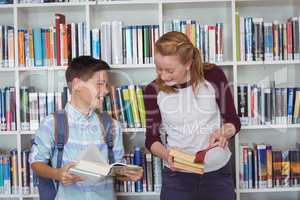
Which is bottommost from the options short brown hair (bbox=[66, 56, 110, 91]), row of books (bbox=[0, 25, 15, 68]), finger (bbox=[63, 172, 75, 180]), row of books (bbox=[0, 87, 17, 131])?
finger (bbox=[63, 172, 75, 180])

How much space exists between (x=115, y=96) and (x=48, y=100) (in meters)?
0.40

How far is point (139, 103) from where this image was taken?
2.54m

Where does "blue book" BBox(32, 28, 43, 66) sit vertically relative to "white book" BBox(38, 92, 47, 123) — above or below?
above

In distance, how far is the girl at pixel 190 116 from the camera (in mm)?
1920

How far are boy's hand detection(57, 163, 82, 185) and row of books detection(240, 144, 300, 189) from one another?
3.71 feet

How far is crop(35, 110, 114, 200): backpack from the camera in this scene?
1.99 metres

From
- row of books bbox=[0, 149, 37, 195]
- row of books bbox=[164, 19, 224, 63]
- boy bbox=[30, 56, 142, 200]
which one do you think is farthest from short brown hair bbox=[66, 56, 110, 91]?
row of books bbox=[0, 149, 37, 195]

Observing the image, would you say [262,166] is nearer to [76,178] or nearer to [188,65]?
[188,65]

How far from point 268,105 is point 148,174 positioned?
0.82 meters

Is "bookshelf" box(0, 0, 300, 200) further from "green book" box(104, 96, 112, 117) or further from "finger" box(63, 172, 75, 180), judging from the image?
"finger" box(63, 172, 75, 180)

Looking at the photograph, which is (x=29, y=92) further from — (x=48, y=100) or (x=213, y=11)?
(x=213, y=11)

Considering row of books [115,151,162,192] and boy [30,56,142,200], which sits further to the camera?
row of books [115,151,162,192]

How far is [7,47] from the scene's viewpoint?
2.54 meters

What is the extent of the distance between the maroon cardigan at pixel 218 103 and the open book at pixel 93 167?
10.2 inches
